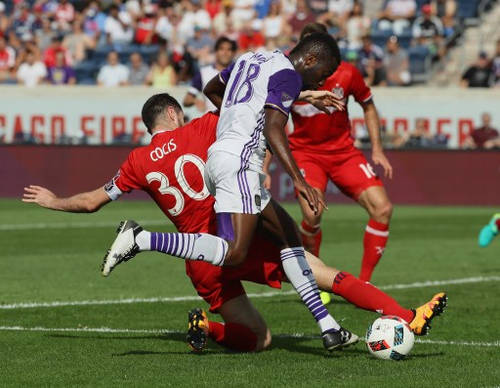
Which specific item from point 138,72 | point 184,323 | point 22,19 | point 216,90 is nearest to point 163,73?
point 138,72

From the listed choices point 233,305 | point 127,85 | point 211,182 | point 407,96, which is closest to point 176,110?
point 211,182

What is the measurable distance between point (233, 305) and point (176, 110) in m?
1.40

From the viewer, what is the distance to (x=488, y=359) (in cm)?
786

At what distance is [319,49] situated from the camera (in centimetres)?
817

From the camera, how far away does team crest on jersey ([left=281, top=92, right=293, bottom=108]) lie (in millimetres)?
7786

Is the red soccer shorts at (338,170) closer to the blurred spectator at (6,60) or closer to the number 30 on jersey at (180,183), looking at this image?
the number 30 on jersey at (180,183)

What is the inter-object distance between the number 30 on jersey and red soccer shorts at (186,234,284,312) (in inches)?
16.6

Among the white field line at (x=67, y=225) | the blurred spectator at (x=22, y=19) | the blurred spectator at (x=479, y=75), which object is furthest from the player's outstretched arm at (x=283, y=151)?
the blurred spectator at (x=22, y=19)

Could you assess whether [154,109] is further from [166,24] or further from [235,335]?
[166,24]

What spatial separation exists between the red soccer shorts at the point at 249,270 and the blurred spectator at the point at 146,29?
851 inches

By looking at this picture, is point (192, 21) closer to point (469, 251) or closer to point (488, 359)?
point (469, 251)

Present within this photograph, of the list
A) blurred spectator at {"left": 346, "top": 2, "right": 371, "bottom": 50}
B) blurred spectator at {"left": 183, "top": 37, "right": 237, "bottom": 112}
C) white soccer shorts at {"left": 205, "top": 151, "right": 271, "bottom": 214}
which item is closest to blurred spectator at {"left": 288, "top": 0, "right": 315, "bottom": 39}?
blurred spectator at {"left": 346, "top": 2, "right": 371, "bottom": 50}

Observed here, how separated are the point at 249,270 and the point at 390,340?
1.11 m

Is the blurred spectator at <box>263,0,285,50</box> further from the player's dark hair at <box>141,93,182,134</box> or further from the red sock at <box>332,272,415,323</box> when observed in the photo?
the red sock at <box>332,272,415,323</box>
